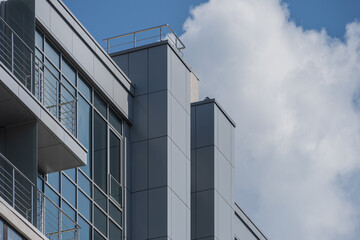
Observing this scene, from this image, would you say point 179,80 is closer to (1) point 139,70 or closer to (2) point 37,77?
(1) point 139,70

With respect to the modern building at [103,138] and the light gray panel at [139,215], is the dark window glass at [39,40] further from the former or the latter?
the light gray panel at [139,215]

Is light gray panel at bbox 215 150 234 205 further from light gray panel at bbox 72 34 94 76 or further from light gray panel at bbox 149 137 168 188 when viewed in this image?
light gray panel at bbox 72 34 94 76

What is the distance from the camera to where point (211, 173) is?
41.1 metres

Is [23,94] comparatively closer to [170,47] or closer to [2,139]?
[2,139]

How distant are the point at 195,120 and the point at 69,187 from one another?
9601mm

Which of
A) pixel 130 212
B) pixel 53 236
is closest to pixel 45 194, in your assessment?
pixel 53 236

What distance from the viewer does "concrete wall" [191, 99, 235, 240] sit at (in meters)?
40.8

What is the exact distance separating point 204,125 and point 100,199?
758cm

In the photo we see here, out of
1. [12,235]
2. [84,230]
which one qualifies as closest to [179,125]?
[84,230]

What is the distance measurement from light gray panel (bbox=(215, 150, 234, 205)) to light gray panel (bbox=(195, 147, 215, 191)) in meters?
0.32

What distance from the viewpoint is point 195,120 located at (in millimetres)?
42219

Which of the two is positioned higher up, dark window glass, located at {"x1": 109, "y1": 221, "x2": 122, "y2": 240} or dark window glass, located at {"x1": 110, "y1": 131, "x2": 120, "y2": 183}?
dark window glass, located at {"x1": 110, "y1": 131, "x2": 120, "y2": 183}

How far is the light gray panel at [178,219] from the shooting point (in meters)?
37.2

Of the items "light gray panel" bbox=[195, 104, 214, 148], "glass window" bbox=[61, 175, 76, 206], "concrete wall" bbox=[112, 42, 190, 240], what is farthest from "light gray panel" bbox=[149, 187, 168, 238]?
→ "light gray panel" bbox=[195, 104, 214, 148]
